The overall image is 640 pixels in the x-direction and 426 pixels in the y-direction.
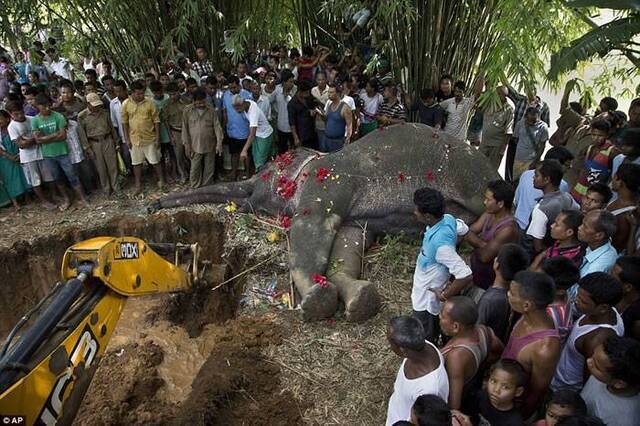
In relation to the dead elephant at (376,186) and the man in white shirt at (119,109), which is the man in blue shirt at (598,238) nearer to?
the dead elephant at (376,186)

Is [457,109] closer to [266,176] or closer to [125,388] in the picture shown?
[266,176]

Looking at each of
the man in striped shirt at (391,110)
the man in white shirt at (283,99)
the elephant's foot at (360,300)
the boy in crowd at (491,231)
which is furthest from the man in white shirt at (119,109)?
the boy in crowd at (491,231)

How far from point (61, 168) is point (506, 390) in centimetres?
575

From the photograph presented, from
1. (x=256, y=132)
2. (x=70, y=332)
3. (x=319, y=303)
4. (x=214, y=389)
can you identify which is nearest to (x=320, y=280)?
(x=319, y=303)

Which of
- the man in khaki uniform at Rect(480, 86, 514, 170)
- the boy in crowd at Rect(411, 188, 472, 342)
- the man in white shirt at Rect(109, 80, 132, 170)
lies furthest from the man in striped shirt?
the boy in crowd at Rect(411, 188, 472, 342)

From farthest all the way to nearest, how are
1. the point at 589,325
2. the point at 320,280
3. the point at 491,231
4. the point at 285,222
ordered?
the point at 285,222
the point at 320,280
the point at 491,231
the point at 589,325

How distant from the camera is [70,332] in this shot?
259 centimetres

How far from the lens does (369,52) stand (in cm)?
823

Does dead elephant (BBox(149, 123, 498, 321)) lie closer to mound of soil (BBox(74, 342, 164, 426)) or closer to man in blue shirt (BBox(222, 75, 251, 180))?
man in blue shirt (BBox(222, 75, 251, 180))

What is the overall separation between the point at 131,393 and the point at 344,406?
1.86m

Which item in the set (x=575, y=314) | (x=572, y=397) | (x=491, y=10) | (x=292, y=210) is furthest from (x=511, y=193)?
(x=491, y=10)

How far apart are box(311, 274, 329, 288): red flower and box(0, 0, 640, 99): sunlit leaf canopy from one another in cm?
226

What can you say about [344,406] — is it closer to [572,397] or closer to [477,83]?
[572,397]

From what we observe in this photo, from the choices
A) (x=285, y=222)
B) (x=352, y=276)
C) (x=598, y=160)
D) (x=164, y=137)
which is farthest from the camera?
(x=164, y=137)
